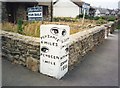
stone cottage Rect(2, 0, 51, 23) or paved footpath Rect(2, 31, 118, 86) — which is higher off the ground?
stone cottage Rect(2, 0, 51, 23)

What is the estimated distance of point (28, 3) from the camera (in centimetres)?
1892

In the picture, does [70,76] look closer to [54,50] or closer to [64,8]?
A: [54,50]

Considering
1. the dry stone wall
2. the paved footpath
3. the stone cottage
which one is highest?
the stone cottage

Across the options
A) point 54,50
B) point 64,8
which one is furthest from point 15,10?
point 64,8

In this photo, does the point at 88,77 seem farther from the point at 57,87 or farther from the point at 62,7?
the point at 62,7

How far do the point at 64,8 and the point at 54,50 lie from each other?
1663 inches

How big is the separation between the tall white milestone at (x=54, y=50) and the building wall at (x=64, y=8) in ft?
132

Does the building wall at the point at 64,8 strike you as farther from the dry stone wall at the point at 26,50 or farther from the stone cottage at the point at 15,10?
the dry stone wall at the point at 26,50

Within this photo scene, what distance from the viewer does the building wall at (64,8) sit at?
47219 millimetres

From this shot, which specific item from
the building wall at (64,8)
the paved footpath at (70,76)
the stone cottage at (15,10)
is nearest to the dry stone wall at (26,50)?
the paved footpath at (70,76)

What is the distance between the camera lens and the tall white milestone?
269 inches

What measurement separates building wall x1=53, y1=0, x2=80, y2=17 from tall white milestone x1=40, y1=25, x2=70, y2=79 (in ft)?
132

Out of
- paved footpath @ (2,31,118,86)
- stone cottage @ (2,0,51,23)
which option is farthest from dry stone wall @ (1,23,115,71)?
stone cottage @ (2,0,51,23)

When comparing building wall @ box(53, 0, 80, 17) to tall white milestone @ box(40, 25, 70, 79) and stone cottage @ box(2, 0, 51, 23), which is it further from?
tall white milestone @ box(40, 25, 70, 79)
